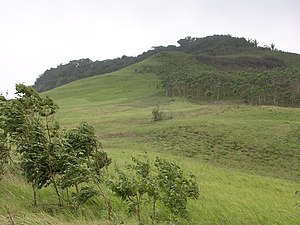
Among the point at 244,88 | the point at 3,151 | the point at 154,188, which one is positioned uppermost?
the point at 3,151

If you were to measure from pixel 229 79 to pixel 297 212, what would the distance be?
8962cm

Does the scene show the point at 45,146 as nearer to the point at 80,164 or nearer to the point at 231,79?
the point at 80,164

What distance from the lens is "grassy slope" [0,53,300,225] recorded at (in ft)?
40.1

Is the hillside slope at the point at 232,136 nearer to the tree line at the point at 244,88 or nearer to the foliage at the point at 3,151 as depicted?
the foliage at the point at 3,151

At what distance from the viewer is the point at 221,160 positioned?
1281 inches

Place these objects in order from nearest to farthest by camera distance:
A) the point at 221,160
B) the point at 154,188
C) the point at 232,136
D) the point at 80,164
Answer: the point at 154,188, the point at 80,164, the point at 221,160, the point at 232,136

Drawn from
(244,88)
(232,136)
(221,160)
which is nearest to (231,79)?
(244,88)

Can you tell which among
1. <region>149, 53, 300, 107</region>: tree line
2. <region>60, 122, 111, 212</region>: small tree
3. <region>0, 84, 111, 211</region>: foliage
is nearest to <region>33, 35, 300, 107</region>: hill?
<region>149, 53, 300, 107</region>: tree line

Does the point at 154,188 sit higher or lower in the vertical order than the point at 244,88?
higher

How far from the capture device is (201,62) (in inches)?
6216

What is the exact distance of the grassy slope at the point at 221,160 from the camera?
40.1ft

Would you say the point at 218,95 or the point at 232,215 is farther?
the point at 218,95

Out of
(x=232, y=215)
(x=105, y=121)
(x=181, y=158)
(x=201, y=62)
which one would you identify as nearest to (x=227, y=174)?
(x=181, y=158)

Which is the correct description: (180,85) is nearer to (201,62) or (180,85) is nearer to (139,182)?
(201,62)
